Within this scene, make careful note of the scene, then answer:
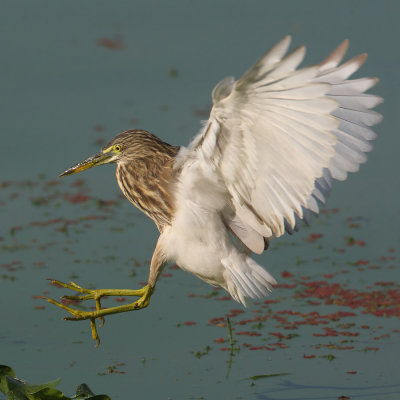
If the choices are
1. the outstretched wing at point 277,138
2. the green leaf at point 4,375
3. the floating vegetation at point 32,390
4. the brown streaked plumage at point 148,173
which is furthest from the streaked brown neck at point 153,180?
the green leaf at point 4,375

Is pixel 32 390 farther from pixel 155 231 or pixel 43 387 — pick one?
pixel 155 231

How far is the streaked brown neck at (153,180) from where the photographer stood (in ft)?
17.3

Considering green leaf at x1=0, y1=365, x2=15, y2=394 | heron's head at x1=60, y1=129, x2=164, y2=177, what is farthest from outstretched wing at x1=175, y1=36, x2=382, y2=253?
green leaf at x1=0, y1=365, x2=15, y2=394

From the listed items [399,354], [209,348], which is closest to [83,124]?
[209,348]

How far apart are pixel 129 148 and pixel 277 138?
1135 millimetres

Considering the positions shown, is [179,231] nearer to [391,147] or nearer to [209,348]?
[209,348]

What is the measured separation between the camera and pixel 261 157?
15.5 ft

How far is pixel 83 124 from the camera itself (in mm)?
8820

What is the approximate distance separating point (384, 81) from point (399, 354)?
382 cm

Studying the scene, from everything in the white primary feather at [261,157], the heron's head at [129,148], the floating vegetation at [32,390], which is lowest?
the floating vegetation at [32,390]

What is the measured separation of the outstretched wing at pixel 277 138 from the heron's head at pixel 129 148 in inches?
16.1

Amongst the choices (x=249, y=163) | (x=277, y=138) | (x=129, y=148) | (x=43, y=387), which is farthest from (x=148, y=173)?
(x=43, y=387)

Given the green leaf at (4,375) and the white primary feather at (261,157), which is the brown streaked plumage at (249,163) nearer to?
the white primary feather at (261,157)

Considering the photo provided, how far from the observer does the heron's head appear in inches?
215
